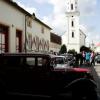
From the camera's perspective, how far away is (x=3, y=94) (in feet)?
41.9

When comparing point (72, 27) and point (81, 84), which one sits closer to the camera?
point (81, 84)

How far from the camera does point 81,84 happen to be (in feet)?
40.7

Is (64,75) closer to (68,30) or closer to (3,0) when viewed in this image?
(3,0)

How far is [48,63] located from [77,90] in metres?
1.41

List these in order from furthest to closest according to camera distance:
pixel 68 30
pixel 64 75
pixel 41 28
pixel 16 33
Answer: pixel 68 30 → pixel 41 28 → pixel 16 33 → pixel 64 75

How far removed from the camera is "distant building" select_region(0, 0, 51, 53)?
1001 inches

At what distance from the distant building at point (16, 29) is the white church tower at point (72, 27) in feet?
284

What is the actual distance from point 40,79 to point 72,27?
11569cm

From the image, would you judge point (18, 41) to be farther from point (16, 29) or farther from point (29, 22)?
point (29, 22)

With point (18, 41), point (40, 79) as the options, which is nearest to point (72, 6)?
point (18, 41)

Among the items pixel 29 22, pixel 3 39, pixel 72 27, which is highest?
pixel 72 27

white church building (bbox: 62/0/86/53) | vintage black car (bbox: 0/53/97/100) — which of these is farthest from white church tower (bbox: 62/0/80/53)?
vintage black car (bbox: 0/53/97/100)

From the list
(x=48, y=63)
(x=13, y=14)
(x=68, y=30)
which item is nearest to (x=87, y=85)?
(x=48, y=63)

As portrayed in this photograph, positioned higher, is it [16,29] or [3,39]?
[16,29]
